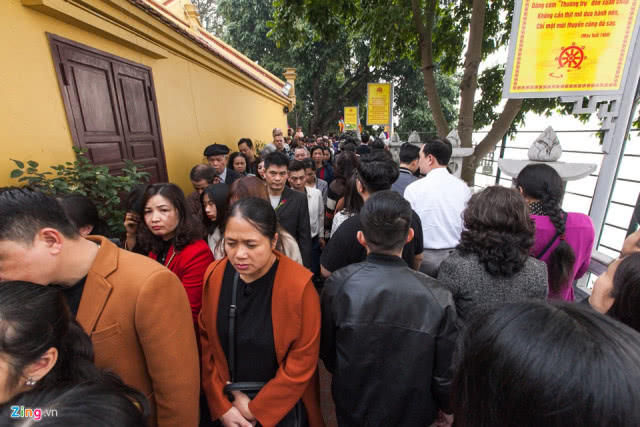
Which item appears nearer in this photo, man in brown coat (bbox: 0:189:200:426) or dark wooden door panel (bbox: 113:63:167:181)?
man in brown coat (bbox: 0:189:200:426)

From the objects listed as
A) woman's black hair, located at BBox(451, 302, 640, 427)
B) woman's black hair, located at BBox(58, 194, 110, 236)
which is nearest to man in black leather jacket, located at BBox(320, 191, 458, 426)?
woman's black hair, located at BBox(451, 302, 640, 427)

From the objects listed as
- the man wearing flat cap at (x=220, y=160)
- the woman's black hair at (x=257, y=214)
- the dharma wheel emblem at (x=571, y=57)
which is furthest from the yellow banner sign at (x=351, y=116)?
the woman's black hair at (x=257, y=214)

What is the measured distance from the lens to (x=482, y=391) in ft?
1.89

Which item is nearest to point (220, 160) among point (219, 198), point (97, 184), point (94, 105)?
point (94, 105)

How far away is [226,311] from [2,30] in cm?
285

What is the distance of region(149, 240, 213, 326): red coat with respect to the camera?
1.69 meters

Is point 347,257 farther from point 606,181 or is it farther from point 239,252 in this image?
point 606,181

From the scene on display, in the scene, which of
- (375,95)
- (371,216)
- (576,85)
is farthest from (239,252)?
(375,95)

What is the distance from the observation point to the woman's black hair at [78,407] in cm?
61

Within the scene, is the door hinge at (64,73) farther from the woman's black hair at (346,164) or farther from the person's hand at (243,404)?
the person's hand at (243,404)

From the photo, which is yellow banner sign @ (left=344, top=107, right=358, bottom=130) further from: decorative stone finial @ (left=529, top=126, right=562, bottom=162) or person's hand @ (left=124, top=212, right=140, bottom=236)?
person's hand @ (left=124, top=212, right=140, bottom=236)

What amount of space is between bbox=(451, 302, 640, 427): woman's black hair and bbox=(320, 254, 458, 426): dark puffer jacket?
662 mm

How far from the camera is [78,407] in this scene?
24.7 inches

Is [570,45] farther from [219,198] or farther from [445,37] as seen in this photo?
[445,37]
